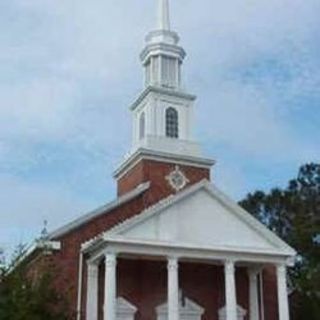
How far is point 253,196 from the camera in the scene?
59094 mm

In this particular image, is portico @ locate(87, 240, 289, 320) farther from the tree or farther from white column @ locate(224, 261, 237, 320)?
the tree

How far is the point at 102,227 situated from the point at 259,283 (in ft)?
24.0

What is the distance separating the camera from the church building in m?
31.2

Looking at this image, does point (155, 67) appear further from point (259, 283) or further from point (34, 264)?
point (34, 264)

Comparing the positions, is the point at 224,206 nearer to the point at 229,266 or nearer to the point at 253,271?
the point at 229,266

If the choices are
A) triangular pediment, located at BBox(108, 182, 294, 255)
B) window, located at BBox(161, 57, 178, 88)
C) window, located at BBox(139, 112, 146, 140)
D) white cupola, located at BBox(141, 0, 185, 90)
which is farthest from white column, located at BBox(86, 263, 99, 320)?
window, located at BBox(161, 57, 178, 88)

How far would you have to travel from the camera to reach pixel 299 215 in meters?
56.3

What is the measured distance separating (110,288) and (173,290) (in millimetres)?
2423

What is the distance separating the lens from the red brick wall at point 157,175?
3584 cm

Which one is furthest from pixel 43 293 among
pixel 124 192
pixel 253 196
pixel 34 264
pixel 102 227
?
pixel 253 196

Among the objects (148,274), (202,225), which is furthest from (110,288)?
(202,225)

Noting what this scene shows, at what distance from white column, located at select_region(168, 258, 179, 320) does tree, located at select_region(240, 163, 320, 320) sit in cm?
1846

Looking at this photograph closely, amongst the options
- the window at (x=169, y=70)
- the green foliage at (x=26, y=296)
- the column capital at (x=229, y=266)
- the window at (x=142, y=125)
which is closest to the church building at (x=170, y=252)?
the column capital at (x=229, y=266)

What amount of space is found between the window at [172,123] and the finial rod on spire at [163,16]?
15.3 ft
